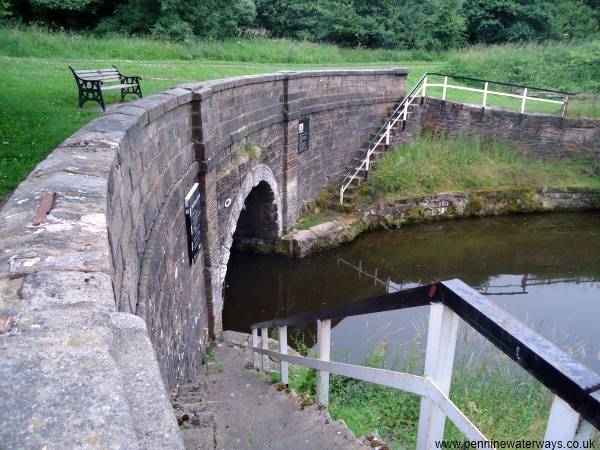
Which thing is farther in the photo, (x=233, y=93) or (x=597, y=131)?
(x=597, y=131)

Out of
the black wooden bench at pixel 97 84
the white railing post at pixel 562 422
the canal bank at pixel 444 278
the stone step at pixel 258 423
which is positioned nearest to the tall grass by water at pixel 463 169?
the canal bank at pixel 444 278

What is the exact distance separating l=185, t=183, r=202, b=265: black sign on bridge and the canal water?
274 cm

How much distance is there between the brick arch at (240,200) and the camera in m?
8.23

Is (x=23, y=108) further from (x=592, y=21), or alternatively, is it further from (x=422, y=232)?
(x=592, y=21)

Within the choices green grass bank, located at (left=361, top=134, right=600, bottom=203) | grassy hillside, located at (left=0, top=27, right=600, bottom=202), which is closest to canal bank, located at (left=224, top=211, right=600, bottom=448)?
green grass bank, located at (left=361, top=134, right=600, bottom=203)

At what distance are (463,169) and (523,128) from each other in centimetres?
266

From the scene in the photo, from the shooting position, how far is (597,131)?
1611 cm

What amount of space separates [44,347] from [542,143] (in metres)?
17.6

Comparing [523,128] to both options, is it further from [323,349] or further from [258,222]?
[323,349]

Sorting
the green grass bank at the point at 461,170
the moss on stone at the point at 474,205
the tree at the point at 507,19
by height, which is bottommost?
the moss on stone at the point at 474,205

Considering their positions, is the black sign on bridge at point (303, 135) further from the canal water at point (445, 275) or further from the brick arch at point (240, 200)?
the canal water at point (445, 275)

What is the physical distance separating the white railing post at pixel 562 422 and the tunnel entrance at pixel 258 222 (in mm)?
9706

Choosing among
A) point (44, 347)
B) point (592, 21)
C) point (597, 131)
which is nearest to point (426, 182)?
point (597, 131)

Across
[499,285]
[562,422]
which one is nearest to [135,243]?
[562,422]
